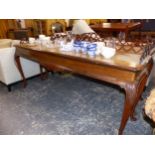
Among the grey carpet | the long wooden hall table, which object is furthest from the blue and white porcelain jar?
the grey carpet

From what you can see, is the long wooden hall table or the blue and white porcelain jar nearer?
the long wooden hall table

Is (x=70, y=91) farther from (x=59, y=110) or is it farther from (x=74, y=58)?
(x=74, y=58)

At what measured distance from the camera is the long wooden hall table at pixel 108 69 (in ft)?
4.19

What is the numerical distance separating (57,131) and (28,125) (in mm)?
353

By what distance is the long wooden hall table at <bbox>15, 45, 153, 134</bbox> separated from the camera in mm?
1277

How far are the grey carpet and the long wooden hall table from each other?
0.27 meters

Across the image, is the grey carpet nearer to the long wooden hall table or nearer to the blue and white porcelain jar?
the long wooden hall table

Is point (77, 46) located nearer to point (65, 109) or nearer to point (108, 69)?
Result: point (108, 69)

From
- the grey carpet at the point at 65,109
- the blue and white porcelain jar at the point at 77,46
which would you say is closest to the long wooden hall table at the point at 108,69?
the blue and white porcelain jar at the point at 77,46

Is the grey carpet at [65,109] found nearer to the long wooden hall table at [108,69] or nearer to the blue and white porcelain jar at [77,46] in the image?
the long wooden hall table at [108,69]
